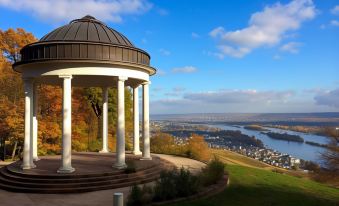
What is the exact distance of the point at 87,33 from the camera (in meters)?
18.7

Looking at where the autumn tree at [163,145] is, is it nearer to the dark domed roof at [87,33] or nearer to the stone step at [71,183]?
the stone step at [71,183]

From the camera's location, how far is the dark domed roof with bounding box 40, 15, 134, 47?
1827 centimetres

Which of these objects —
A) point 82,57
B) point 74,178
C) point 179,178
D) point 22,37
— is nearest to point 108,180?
point 74,178

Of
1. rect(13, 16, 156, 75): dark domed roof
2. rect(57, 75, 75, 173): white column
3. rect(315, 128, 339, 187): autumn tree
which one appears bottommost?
rect(315, 128, 339, 187): autumn tree

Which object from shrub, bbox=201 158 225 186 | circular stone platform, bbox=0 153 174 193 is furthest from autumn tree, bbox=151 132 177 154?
shrub, bbox=201 158 225 186

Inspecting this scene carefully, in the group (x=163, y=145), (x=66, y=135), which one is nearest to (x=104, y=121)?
(x=163, y=145)

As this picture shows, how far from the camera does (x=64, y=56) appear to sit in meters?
16.9

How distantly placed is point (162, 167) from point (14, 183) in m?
8.57

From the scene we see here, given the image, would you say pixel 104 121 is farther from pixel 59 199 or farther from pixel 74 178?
pixel 59 199

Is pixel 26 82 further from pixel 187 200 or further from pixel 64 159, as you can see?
pixel 187 200

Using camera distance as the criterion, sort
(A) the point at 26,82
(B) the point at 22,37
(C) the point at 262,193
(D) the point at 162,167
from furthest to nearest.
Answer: (B) the point at 22,37, (D) the point at 162,167, (A) the point at 26,82, (C) the point at 262,193

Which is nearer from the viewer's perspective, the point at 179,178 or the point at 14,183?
the point at 179,178

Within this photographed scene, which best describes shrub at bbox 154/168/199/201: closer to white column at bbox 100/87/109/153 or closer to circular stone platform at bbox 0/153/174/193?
circular stone platform at bbox 0/153/174/193

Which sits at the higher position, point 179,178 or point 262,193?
point 179,178
